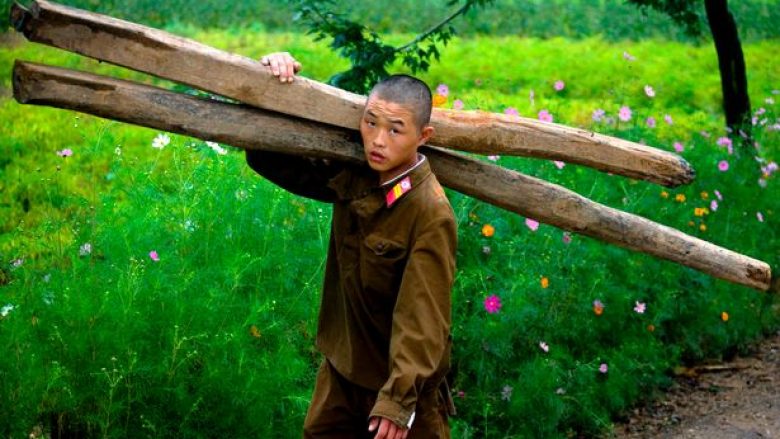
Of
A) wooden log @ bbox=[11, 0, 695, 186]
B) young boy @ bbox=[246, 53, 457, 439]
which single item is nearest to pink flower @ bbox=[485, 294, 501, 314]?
wooden log @ bbox=[11, 0, 695, 186]

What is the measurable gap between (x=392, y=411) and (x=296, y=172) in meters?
0.97

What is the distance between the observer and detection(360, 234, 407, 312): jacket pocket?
11.4 ft

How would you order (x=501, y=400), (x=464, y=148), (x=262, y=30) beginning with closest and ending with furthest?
(x=464, y=148) → (x=501, y=400) → (x=262, y=30)

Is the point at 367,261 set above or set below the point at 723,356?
above

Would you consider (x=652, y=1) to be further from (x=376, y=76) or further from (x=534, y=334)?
(x=534, y=334)

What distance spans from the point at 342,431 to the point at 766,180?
627cm

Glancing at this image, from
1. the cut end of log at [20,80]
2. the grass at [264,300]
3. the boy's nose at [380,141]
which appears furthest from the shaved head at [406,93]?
the grass at [264,300]

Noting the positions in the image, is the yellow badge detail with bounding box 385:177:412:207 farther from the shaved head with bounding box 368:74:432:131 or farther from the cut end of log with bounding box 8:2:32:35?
the cut end of log with bounding box 8:2:32:35

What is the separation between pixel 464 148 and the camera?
13.0ft

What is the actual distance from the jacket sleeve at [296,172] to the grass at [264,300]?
103 centimetres

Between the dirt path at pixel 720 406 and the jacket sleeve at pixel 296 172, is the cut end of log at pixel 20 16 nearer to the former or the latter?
the jacket sleeve at pixel 296 172

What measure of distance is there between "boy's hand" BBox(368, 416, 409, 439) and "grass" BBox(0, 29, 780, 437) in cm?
139

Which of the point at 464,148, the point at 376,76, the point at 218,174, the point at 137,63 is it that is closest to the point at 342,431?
the point at 464,148

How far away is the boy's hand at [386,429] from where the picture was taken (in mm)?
3258
